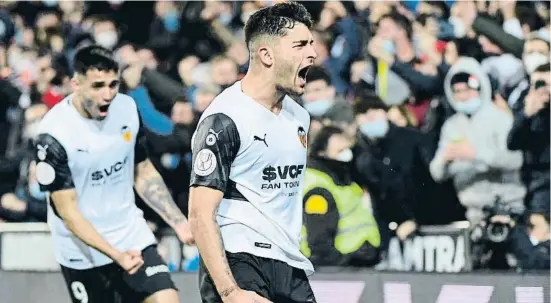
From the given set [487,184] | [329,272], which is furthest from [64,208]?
[487,184]

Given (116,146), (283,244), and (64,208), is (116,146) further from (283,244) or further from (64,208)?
(283,244)

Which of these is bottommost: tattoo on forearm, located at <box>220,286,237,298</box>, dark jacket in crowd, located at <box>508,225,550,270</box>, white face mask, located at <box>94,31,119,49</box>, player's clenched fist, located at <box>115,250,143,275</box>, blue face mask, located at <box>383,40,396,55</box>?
dark jacket in crowd, located at <box>508,225,550,270</box>

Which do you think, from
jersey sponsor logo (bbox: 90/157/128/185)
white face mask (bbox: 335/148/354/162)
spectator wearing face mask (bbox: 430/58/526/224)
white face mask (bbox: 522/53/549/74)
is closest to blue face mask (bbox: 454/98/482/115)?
spectator wearing face mask (bbox: 430/58/526/224)

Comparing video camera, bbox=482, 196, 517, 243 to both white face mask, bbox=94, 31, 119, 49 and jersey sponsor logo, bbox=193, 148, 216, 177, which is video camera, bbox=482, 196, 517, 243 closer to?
jersey sponsor logo, bbox=193, 148, 216, 177

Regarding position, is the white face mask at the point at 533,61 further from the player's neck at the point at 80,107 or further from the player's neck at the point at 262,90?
the player's neck at the point at 262,90

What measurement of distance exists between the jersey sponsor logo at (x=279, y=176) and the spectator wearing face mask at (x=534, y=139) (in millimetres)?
3490

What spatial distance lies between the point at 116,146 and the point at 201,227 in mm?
2536

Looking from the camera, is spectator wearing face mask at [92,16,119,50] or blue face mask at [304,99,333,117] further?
spectator wearing face mask at [92,16,119,50]

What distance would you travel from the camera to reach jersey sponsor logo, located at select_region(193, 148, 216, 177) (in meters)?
4.01

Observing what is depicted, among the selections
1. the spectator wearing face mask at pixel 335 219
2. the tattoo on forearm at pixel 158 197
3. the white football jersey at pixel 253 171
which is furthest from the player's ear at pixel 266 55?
the spectator wearing face mask at pixel 335 219

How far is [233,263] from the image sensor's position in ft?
13.8

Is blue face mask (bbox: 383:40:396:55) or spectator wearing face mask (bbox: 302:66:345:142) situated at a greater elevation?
blue face mask (bbox: 383:40:396:55)

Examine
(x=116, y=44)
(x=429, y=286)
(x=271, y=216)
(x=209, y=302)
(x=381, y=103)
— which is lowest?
(x=429, y=286)

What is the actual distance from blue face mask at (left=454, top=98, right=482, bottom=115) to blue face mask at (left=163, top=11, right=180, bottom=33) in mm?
3412
